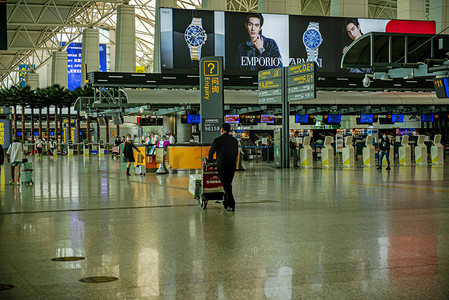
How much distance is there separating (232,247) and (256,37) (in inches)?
1434

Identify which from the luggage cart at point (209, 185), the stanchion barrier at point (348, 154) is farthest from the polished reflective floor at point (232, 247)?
the stanchion barrier at point (348, 154)

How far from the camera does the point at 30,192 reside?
17484 mm

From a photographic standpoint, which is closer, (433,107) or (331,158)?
(331,158)

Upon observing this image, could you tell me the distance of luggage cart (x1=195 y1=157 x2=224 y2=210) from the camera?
1281 cm

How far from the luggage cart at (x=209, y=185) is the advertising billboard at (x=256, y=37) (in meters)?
28.7

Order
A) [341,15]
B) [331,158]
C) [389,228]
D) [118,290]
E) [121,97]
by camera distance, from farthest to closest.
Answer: [341,15]
[121,97]
[331,158]
[389,228]
[118,290]

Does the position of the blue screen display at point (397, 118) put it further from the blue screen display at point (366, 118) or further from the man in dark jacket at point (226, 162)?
the man in dark jacket at point (226, 162)

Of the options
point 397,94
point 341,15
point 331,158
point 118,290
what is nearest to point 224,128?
point 118,290

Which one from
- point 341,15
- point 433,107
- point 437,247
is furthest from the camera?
point 341,15

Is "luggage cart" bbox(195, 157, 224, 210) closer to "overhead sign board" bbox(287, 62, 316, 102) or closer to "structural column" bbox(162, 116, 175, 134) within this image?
"overhead sign board" bbox(287, 62, 316, 102)

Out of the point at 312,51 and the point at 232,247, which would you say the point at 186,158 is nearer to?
the point at 232,247

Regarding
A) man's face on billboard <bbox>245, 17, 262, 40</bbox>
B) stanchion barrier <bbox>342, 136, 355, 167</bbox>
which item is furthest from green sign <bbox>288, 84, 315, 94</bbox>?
man's face on billboard <bbox>245, 17, 262, 40</bbox>

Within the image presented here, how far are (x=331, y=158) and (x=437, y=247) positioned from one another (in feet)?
76.3

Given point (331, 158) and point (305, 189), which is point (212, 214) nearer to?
point (305, 189)
